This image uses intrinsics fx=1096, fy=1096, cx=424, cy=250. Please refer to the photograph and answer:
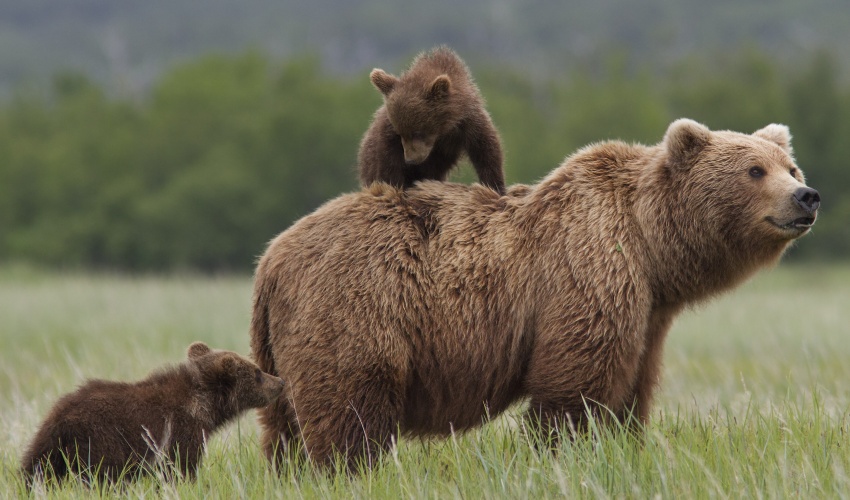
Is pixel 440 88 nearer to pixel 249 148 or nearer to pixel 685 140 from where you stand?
pixel 685 140

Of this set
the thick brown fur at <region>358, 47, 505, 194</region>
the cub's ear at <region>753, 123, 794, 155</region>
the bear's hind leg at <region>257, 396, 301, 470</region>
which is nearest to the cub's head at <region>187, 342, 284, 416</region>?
the bear's hind leg at <region>257, 396, 301, 470</region>

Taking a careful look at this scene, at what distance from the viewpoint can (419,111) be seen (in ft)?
21.0

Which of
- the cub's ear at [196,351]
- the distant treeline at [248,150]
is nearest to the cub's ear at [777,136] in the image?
the cub's ear at [196,351]

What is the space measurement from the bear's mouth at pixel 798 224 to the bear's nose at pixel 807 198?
1.9 inches

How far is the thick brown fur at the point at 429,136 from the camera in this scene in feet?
21.1

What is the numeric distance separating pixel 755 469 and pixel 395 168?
2791 millimetres

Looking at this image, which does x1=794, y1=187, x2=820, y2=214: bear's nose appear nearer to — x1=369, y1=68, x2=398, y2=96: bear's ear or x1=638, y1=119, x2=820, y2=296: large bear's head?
x1=638, y1=119, x2=820, y2=296: large bear's head

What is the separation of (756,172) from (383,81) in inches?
105

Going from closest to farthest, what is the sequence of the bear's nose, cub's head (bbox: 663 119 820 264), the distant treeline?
1. the bear's nose
2. cub's head (bbox: 663 119 820 264)
3. the distant treeline

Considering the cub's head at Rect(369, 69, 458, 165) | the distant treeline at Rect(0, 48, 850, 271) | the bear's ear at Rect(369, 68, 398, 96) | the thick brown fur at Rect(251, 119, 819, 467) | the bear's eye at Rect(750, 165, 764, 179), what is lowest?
the distant treeline at Rect(0, 48, 850, 271)

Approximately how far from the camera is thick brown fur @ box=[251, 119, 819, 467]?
546cm

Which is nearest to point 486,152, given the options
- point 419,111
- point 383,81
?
point 419,111

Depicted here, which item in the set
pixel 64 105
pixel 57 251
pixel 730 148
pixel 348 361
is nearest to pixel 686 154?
pixel 730 148

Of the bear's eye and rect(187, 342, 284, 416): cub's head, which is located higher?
the bear's eye
